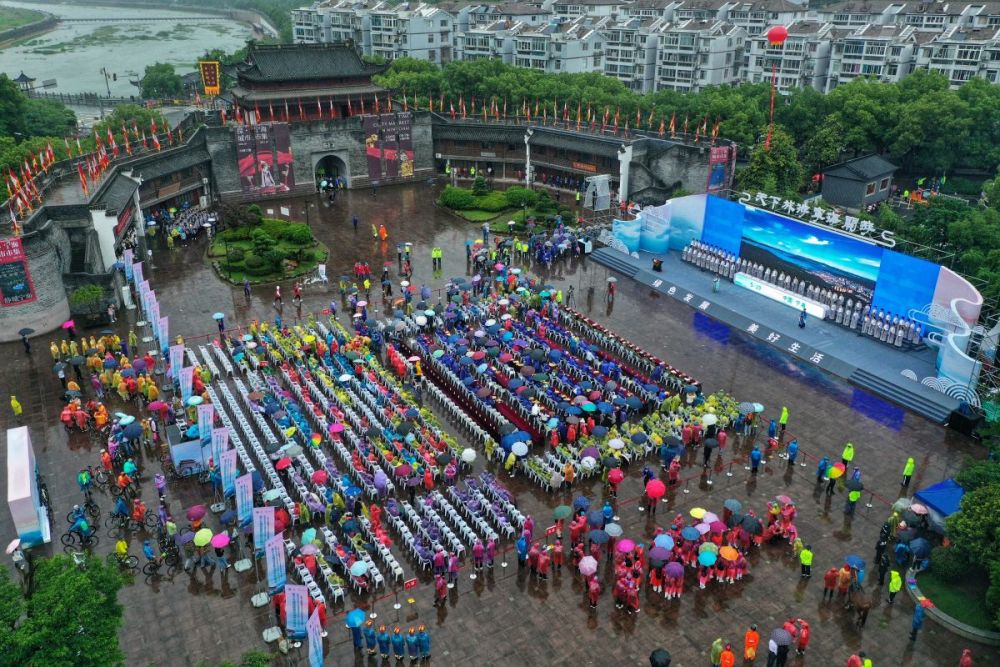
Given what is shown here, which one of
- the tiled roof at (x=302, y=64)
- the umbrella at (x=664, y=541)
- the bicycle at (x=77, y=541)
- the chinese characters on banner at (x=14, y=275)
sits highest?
the tiled roof at (x=302, y=64)

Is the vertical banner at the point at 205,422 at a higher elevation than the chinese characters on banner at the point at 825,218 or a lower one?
lower

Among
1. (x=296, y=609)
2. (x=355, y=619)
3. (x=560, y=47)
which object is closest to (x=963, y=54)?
(x=560, y=47)

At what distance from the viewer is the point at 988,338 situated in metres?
29.9

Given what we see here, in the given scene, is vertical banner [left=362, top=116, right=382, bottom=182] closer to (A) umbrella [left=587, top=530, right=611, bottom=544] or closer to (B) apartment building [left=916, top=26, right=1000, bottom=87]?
(A) umbrella [left=587, top=530, right=611, bottom=544]

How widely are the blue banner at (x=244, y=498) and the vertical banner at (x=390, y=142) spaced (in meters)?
39.6

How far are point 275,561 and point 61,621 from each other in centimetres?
618

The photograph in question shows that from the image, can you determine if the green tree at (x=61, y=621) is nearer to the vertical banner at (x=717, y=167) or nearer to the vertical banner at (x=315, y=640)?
the vertical banner at (x=315, y=640)

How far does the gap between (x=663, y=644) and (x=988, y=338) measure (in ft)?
63.5

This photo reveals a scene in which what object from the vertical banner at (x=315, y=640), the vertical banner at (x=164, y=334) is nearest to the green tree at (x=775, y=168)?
the vertical banner at (x=164, y=334)

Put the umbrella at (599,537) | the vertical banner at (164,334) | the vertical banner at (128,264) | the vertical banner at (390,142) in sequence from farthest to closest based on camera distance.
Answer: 1. the vertical banner at (390,142)
2. the vertical banner at (128,264)
3. the vertical banner at (164,334)
4. the umbrella at (599,537)

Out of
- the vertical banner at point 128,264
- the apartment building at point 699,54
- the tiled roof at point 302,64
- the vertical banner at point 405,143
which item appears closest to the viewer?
the vertical banner at point 128,264

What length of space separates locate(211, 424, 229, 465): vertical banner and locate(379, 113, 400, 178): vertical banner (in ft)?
122

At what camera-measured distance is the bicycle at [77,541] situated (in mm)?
22562

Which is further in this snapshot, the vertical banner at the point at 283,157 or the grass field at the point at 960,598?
the vertical banner at the point at 283,157
